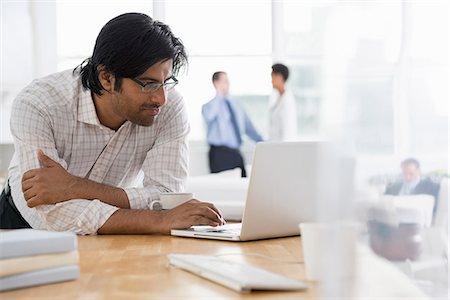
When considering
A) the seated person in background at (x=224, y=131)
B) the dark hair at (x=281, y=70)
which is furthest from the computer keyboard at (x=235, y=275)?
the seated person in background at (x=224, y=131)

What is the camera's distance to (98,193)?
2.18 m

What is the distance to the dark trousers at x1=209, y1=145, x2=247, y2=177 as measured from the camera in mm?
6613

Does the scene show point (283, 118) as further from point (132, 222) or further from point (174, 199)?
point (132, 222)

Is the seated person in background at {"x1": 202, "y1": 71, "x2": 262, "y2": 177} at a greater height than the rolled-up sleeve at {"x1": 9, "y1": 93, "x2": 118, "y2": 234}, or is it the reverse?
the rolled-up sleeve at {"x1": 9, "y1": 93, "x2": 118, "y2": 234}

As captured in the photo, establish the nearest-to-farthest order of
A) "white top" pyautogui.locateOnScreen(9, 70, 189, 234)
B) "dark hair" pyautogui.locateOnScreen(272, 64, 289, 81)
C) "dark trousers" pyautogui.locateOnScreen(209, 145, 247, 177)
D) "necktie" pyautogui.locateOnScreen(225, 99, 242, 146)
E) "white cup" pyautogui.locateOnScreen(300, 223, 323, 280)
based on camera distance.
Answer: "white cup" pyautogui.locateOnScreen(300, 223, 323, 280) → "white top" pyautogui.locateOnScreen(9, 70, 189, 234) → "dark hair" pyautogui.locateOnScreen(272, 64, 289, 81) → "dark trousers" pyautogui.locateOnScreen(209, 145, 247, 177) → "necktie" pyautogui.locateOnScreen(225, 99, 242, 146)

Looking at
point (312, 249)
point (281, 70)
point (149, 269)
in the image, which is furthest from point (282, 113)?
point (312, 249)

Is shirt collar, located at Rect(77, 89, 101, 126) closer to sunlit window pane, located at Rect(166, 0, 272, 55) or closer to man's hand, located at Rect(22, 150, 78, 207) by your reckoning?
man's hand, located at Rect(22, 150, 78, 207)

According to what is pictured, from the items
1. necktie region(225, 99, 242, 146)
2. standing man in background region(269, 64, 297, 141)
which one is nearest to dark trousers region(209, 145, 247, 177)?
necktie region(225, 99, 242, 146)

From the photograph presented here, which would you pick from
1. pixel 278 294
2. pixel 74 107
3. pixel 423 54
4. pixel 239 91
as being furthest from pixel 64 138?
pixel 239 91

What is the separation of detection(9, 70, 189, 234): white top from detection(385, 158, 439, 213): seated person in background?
4.13 feet

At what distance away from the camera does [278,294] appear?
1159 mm

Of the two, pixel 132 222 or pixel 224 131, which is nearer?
pixel 132 222

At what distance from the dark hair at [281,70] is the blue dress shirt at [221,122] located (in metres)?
0.68

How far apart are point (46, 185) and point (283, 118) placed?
4.24m
